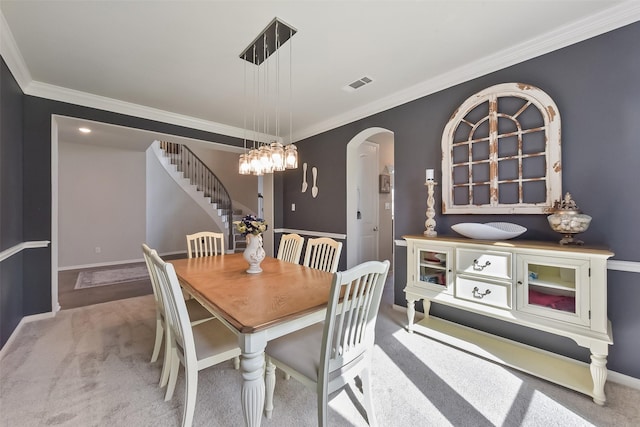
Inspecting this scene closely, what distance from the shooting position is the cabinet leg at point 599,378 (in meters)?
1.65

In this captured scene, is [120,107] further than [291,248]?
Yes

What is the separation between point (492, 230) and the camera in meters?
2.17

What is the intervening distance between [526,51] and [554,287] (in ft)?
6.20

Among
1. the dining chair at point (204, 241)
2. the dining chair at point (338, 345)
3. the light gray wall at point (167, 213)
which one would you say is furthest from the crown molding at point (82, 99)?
the light gray wall at point (167, 213)

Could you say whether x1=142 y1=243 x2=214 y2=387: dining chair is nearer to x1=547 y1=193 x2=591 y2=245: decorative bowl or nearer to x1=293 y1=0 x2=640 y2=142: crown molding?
x1=547 y1=193 x2=591 y2=245: decorative bowl

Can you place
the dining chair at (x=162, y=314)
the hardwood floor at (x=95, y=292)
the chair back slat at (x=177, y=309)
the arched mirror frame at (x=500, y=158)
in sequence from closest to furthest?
the chair back slat at (x=177, y=309) < the dining chair at (x=162, y=314) < the arched mirror frame at (x=500, y=158) < the hardwood floor at (x=95, y=292)

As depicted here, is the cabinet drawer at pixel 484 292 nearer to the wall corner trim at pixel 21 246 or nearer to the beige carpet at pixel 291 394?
the beige carpet at pixel 291 394

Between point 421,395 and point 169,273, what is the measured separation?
171cm

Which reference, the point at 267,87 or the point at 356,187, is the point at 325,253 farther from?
the point at 267,87

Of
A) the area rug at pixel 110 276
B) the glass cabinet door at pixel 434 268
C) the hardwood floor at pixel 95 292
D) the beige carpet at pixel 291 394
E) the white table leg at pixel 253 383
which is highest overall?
the glass cabinet door at pixel 434 268

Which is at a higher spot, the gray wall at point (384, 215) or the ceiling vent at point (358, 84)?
the ceiling vent at point (358, 84)

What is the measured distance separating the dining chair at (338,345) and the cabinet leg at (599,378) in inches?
56.3

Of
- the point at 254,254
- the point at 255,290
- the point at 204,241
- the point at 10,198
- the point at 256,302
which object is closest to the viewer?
the point at 256,302

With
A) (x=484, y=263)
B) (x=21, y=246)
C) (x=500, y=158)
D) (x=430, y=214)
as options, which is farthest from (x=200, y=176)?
(x=484, y=263)
